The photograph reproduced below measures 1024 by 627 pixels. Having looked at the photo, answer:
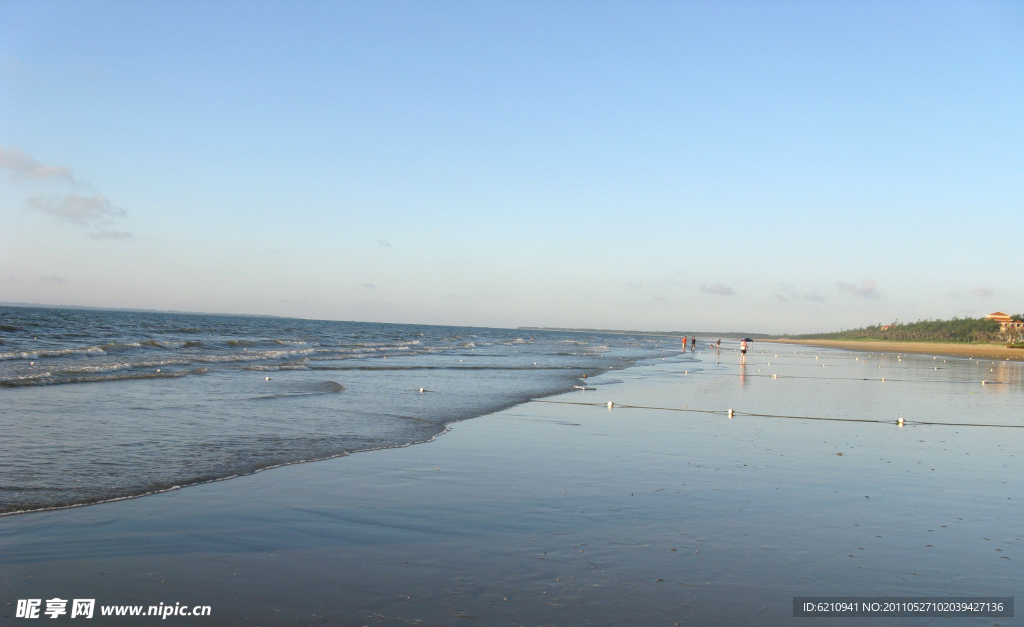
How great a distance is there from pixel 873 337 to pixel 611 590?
5020 inches

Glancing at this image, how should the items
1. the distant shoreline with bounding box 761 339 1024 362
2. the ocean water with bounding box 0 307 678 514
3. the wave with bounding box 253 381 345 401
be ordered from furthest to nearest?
the distant shoreline with bounding box 761 339 1024 362
the wave with bounding box 253 381 345 401
the ocean water with bounding box 0 307 678 514

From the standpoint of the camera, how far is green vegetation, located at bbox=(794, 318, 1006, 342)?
88.8 metres

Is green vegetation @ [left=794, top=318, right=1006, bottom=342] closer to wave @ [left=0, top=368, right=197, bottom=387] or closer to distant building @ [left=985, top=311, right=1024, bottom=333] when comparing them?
distant building @ [left=985, top=311, right=1024, bottom=333]

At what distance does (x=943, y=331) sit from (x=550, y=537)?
11099cm

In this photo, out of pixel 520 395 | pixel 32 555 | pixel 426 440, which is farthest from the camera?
pixel 520 395

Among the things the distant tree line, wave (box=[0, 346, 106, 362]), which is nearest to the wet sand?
wave (box=[0, 346, 106, 362])

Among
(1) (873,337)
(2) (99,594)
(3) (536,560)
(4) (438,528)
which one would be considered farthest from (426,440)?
(1) (873,337)

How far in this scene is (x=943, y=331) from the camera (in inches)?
3819

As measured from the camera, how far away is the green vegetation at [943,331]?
88.8m

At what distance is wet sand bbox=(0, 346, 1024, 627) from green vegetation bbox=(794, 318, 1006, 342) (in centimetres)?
9494

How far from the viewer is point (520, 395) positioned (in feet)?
64.4

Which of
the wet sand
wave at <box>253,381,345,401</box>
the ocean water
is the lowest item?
wave at <box>253,381,345,401</box>

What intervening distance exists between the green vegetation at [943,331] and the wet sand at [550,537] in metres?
94.9

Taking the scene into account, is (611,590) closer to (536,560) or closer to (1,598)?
(536,560)
